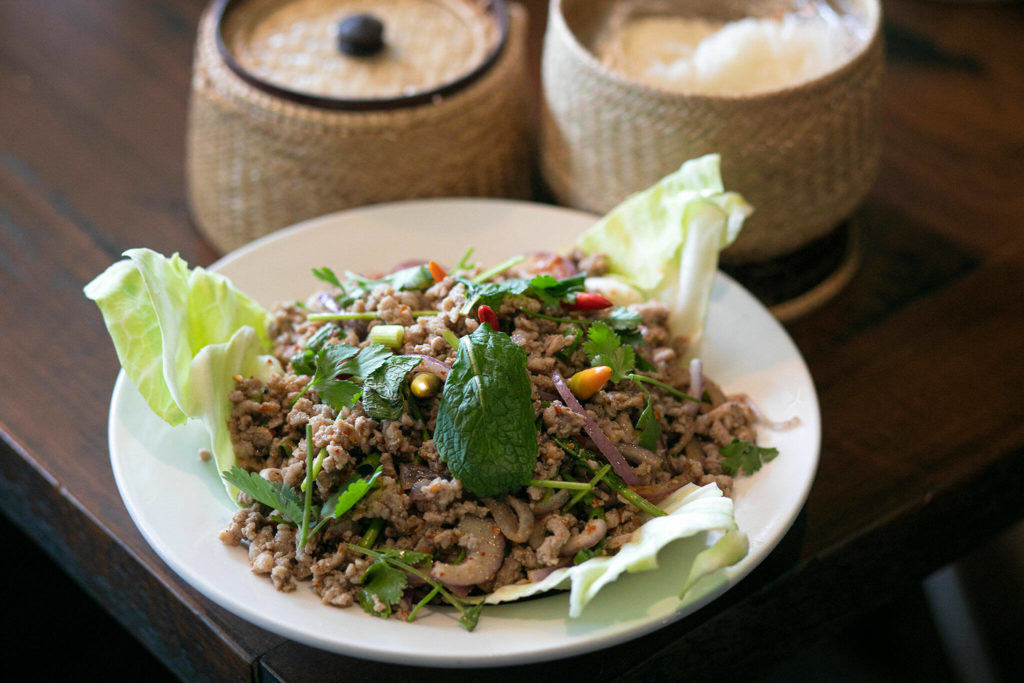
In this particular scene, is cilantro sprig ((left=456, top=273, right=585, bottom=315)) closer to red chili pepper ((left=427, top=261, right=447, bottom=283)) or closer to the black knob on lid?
red chili pepper ((left=427, top=261, right=447, bottom=283))

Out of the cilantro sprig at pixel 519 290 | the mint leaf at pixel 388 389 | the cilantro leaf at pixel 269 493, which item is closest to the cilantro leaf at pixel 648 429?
the cilantro sprig at pixel 519 290

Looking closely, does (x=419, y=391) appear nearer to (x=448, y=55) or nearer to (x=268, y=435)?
(x=268, y=435)

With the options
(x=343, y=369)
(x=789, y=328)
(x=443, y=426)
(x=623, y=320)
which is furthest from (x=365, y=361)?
(x=789, y=328)

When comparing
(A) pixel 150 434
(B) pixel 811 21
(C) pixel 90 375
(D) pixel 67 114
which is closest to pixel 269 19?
(D) pixel 67 114

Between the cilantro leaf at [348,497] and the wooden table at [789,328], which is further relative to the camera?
the wooden table at [789,328]

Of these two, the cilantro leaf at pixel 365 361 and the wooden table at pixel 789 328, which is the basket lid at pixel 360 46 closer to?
the wooden table at pixel 789 328

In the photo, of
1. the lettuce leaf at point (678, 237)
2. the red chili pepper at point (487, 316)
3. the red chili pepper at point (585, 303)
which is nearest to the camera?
the red chili pepper at point (487, 316)

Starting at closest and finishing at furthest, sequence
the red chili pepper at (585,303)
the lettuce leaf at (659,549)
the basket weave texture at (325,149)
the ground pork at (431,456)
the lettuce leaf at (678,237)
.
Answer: the lettuce leaf at (659,549) → the ground pork at (431,456) → the red chili pepper at (585,303) → the lettuce leaf at (678,237) → the basket weave texture at (325,149)
